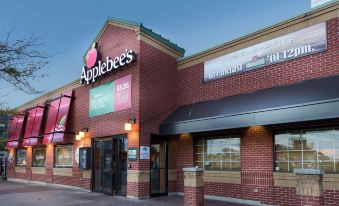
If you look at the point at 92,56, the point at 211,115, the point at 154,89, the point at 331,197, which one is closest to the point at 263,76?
the point at 211,115

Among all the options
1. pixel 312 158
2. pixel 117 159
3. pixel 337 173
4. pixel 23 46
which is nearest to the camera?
pixel 23 46

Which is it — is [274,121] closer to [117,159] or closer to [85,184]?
[117,159]

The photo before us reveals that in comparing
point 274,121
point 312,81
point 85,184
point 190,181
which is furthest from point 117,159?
point 312,81

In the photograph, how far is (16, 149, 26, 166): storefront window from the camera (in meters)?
27.0

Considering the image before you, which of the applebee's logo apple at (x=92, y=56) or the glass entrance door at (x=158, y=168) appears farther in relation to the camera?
the applebee's logo apple at (x=92, y=56)

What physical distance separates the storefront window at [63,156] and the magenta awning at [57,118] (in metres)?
0.84

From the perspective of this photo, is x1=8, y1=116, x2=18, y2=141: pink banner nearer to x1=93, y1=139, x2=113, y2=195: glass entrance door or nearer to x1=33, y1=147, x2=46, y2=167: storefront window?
x1=33, y1=147, x2=46, y2=167: storefront window

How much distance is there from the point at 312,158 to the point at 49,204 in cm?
928

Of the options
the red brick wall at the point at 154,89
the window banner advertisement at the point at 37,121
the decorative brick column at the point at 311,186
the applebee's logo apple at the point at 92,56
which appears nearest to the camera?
the decorative brick column at the point at 311,186

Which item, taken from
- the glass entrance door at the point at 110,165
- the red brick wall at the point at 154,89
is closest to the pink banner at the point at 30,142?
the glass entrance door at the point at 110,165

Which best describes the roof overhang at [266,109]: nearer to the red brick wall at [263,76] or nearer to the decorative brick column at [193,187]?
the red brick wall at [263,76]

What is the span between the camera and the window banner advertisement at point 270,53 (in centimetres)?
1162

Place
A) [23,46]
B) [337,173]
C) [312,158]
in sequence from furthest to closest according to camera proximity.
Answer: [312,158]
[337,173]
[23,46]

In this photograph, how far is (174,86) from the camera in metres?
16.5
